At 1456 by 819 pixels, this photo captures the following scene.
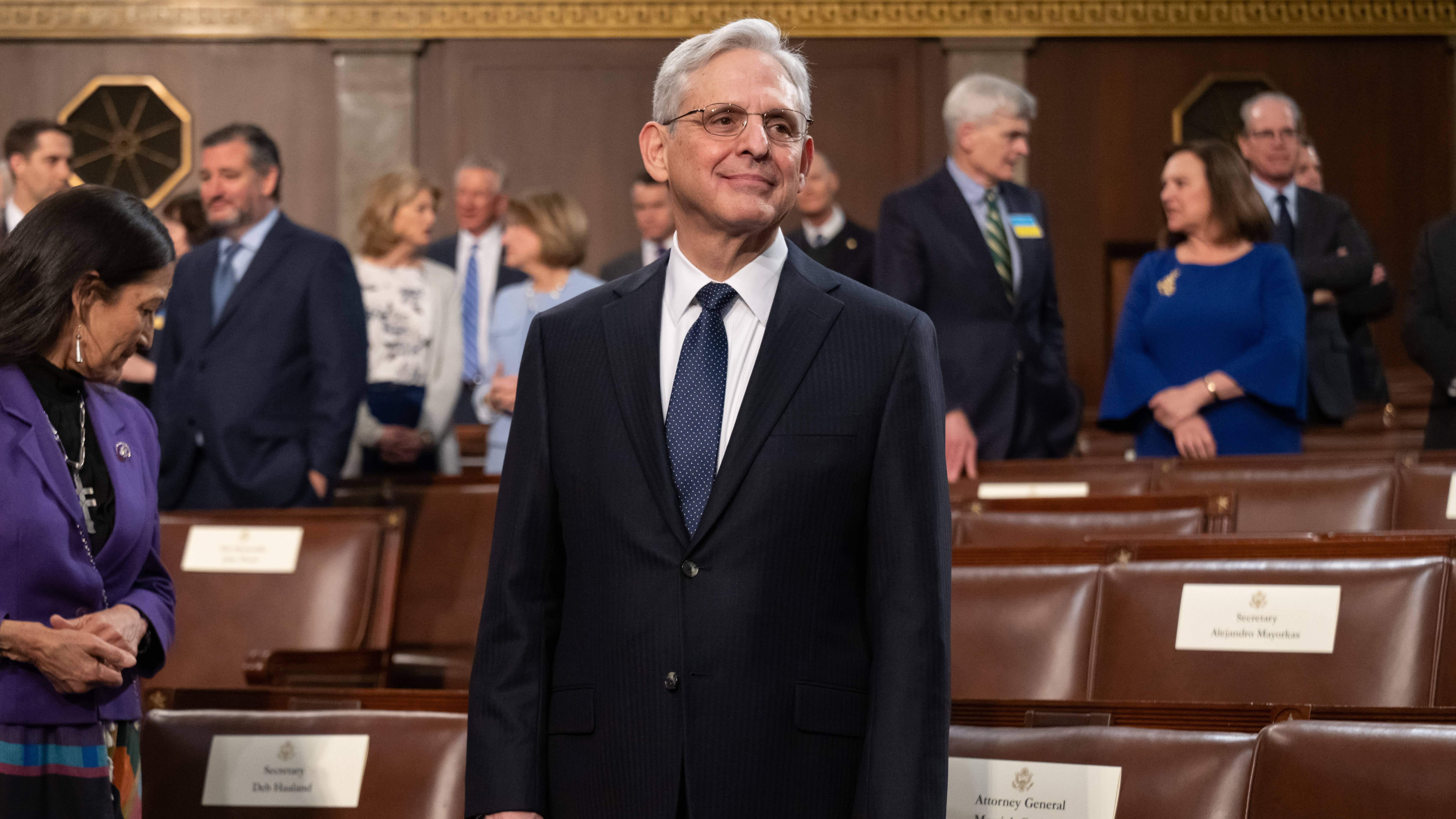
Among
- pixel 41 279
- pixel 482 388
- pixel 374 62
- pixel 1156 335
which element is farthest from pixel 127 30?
pixel 41 279

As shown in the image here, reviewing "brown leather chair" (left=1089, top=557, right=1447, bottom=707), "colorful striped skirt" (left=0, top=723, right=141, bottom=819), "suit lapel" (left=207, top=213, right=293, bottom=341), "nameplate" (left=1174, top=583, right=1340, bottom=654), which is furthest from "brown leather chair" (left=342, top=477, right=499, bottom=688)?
"nameplate" (left=1174, top=583, right=1340, bottom=654)

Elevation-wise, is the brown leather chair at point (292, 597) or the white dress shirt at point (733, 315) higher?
the white dress shirt at point (733, 315)

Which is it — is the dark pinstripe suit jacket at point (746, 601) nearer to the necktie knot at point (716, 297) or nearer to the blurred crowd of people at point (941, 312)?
the necktie knot at point (716, 297)

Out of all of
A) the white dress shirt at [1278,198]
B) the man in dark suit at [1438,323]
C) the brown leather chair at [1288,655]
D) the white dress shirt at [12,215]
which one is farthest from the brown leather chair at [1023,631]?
the white dress shirt at [12,215]

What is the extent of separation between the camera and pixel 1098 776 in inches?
71.1

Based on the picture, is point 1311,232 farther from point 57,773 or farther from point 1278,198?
point 57,773

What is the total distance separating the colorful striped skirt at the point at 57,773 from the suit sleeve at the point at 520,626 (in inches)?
22.1

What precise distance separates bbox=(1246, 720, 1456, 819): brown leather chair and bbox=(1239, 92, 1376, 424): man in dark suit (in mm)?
2806

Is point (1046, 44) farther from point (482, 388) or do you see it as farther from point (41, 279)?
point (41, 279)

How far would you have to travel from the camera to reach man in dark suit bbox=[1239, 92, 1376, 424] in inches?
171

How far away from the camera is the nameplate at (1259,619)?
2.26 m

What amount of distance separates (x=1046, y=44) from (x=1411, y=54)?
208cm

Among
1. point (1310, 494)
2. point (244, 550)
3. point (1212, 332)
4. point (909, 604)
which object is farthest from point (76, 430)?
point (1212, 332)

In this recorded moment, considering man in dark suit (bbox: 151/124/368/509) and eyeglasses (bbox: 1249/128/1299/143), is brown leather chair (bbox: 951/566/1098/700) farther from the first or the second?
eyeglasses (bbox: 1249/128/1299/143)
